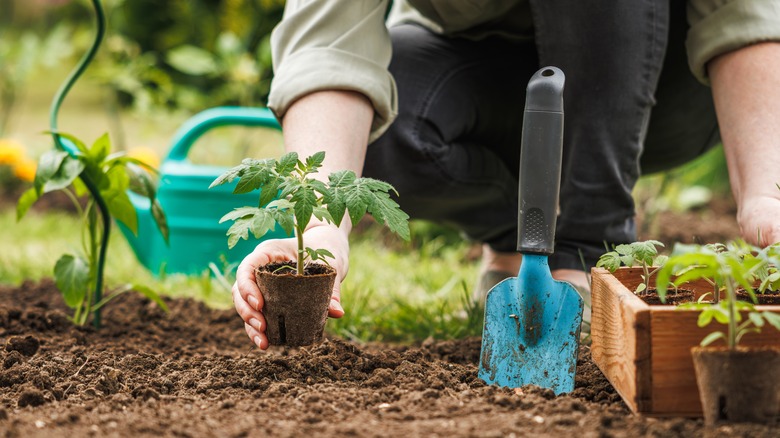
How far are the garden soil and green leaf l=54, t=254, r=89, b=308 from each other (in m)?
0.08

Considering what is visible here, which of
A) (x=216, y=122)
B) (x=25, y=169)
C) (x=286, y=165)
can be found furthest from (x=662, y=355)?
(x=25, y=169)

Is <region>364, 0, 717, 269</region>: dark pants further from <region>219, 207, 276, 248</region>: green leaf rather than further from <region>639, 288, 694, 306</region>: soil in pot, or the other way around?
<region>219, 207, 276, 248</region>: green leaf

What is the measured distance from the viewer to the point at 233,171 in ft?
4.84

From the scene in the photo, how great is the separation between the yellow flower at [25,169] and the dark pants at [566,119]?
2.96 meters

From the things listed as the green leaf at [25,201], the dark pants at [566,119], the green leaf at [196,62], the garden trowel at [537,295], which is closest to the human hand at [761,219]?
the dark pants at [566,119]

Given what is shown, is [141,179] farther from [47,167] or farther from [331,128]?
[331,128]

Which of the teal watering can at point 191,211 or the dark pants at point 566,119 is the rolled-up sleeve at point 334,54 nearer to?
the dark pants at point 566,119

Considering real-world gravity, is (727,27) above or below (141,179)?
above

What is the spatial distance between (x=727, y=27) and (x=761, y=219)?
0.47 m

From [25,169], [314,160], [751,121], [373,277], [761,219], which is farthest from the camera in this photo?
[25,169]

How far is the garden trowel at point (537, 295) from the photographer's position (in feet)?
4.78

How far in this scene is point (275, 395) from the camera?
1470 mm

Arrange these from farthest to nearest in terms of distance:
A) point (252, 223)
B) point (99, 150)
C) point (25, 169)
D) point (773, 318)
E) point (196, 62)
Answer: point (25, 169)
point (196, 62)
point (99, 150)
point (252, 223)
point (773, 318)


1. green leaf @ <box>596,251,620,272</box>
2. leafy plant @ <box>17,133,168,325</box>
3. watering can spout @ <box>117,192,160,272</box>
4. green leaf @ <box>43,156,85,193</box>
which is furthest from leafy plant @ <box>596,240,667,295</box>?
watering can spout @ <box>117,192,160,272</box>
